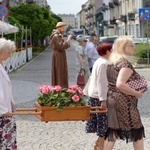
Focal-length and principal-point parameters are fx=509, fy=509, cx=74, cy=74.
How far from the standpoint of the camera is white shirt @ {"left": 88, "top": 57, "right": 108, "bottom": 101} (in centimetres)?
689

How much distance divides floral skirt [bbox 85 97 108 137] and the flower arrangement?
63 cm

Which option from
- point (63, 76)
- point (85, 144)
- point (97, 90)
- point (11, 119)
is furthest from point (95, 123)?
point (63, 76)

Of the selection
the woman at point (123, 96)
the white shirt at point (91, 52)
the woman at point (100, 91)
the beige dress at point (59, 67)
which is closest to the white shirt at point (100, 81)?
the woman at point (100, 91)

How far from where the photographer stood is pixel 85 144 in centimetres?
812

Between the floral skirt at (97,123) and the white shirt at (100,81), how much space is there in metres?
0.11

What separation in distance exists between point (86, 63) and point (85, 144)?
5.96 metres

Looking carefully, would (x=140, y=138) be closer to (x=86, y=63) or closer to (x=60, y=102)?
(x=60, y=102)

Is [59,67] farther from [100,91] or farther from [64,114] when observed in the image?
[64,114]

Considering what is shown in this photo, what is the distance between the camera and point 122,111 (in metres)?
6.20

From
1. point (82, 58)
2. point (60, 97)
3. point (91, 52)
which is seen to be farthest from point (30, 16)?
point (60, 97)

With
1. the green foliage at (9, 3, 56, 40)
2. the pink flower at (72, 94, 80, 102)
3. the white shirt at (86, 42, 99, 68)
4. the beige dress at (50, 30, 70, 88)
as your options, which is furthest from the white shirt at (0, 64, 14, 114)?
the green foliage at (9, 3, 56, 40)

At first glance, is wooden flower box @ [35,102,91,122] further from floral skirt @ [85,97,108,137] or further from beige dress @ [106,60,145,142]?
floral skirt @ [85,97,108,137]

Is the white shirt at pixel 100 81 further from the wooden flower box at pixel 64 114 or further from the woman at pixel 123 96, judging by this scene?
the wooden flower box at pixel 64 114

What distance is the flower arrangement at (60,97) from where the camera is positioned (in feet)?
20.7
